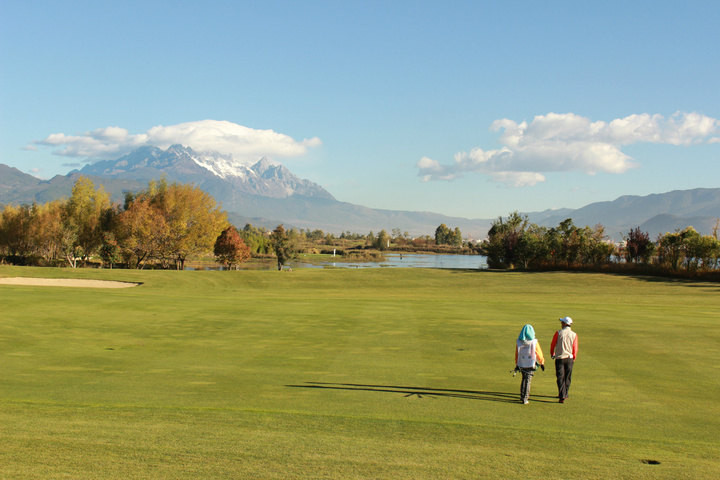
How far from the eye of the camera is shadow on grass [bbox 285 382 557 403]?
43.2 feet

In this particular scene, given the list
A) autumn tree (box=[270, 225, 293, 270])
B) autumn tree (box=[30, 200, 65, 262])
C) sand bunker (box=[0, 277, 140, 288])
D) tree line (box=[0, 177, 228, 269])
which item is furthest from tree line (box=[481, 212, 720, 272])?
autumn tree (box=[30, 200, 65, 262])

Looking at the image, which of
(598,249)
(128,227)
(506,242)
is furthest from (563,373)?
(128,227)

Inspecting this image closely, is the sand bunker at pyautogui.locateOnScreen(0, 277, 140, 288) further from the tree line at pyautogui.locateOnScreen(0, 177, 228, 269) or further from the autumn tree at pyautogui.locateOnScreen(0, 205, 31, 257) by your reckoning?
the autumn tree at pyautogui.locateOnScreen(0, 205, 31, 257)

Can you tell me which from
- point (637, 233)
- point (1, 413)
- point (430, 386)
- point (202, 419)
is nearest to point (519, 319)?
point (430, 386)

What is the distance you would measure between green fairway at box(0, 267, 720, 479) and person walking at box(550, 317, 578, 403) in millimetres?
481

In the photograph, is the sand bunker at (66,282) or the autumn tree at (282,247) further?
the autumn tree at (282,247)

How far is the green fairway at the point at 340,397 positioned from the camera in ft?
28.7

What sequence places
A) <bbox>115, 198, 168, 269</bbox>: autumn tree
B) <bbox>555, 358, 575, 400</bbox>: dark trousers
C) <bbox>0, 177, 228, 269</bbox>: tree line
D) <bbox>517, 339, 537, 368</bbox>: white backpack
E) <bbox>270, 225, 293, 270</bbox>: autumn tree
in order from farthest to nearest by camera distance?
<bbox>270, 225, 293, 270</bbox>: autumn tree < <bbox>0, 177, 228, 269</bbox>: tree line < <bbox>115, 198, 168, 269</bbox>: autumn tree < <bbox>555, 358, 575, 400</bbox>: dark trousers < <bbox>517, 339, 537, 368</bbox>: white backpack

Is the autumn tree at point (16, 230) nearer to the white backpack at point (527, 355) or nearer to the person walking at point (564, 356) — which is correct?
the white backpack at point (527, 355)

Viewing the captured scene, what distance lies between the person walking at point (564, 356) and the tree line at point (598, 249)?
5965cm

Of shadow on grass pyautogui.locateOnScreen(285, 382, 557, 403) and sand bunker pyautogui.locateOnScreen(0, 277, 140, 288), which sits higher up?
shadow on grass pyautogui.locateOnScreen(285, 382, 557, 403)

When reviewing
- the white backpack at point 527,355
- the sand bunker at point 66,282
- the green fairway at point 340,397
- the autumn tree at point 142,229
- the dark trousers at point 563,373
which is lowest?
the sand bunker at point 66,282

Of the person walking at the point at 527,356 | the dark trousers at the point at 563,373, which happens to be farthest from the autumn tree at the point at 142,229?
the dark trousers at the point at 563,373

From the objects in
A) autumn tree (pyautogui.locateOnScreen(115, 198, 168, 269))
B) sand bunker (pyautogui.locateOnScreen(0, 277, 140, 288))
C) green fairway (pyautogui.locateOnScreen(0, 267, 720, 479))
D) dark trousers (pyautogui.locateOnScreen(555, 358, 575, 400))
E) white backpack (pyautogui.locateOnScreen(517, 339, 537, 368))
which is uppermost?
autumn tree (pyautogui.locateOnScreen(115, 198, 168, 269))
